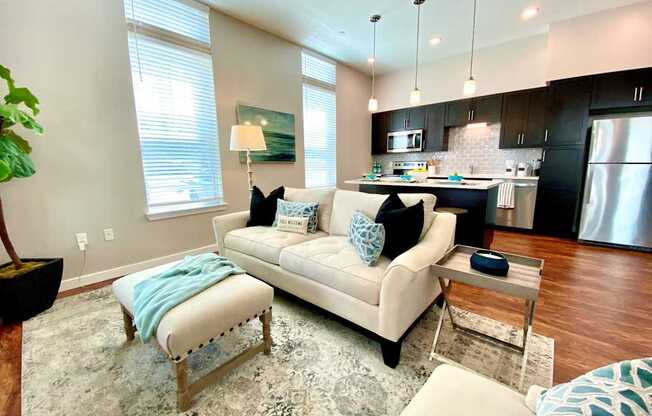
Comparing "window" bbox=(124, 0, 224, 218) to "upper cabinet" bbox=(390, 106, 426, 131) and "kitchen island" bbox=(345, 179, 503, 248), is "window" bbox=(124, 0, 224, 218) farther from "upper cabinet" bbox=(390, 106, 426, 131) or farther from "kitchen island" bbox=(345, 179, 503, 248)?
"upper cabinet" bbox=(390, 106, 426, 131)

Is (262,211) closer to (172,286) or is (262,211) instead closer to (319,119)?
(172,286)

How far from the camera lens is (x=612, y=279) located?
2.64 m

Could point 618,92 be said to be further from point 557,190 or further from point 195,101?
point 195,101

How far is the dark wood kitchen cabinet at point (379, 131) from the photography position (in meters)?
5.89

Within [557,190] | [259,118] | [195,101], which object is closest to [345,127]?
[259,118]

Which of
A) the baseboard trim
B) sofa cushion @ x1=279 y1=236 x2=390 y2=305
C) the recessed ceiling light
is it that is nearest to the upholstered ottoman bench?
sofa cushion @ x1=279 y1=236 x2=390 y2=305

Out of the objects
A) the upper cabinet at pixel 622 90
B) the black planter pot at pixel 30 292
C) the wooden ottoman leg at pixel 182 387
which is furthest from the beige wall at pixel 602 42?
the black planter pot at pixel 30 292

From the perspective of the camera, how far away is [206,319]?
4.18ft

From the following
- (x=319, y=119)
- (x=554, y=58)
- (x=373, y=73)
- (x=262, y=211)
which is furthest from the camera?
(x=373, y=73)

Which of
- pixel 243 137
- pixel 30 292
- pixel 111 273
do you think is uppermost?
pixel 243 137

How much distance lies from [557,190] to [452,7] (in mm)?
2974

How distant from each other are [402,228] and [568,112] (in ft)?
13.1

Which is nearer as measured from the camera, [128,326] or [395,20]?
[128,326]

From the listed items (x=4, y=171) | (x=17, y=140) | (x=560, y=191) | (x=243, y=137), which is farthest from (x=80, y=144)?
(x=560, y=191)
